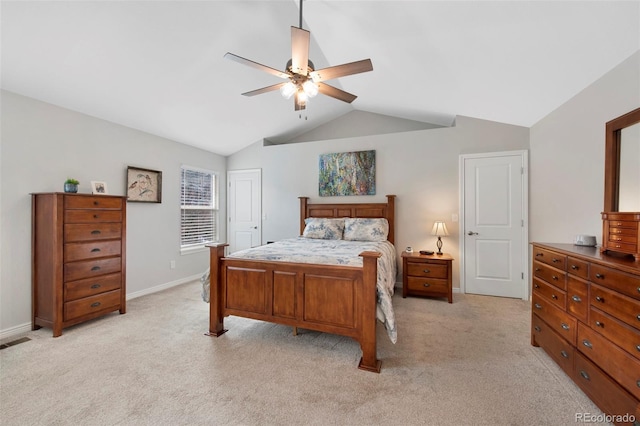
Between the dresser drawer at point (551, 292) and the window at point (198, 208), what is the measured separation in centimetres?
485

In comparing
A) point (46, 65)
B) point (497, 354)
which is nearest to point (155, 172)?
point (46, 65)

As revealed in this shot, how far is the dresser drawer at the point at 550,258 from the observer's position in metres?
1.90

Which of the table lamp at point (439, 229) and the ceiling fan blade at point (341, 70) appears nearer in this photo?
the ceiling fan blade at point (341, 70)

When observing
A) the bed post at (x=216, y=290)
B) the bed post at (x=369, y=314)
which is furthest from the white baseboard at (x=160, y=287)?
the bed post at (x=369, y=314)

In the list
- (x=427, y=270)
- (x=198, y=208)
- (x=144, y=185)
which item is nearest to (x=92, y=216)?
(x=144, y=185)

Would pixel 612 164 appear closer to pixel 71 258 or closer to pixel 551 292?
pixel 551 292

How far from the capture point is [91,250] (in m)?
2.84

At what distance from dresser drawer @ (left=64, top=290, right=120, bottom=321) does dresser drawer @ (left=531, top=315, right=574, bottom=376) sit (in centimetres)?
430

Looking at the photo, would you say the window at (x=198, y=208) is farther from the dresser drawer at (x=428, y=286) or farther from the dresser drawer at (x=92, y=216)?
the dresser drawer at (x=428, y=286)

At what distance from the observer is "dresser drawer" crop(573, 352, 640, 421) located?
1304 mm

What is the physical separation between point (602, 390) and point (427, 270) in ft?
7.18

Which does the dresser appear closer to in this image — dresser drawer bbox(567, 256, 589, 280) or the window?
dresser drawer bbox(567, 256, 589, 280)

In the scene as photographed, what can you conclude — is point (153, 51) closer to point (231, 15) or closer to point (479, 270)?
point (231, 15)

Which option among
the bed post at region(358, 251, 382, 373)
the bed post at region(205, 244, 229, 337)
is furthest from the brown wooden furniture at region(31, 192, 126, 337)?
the bed post at region(358, 251, 382, 373)
